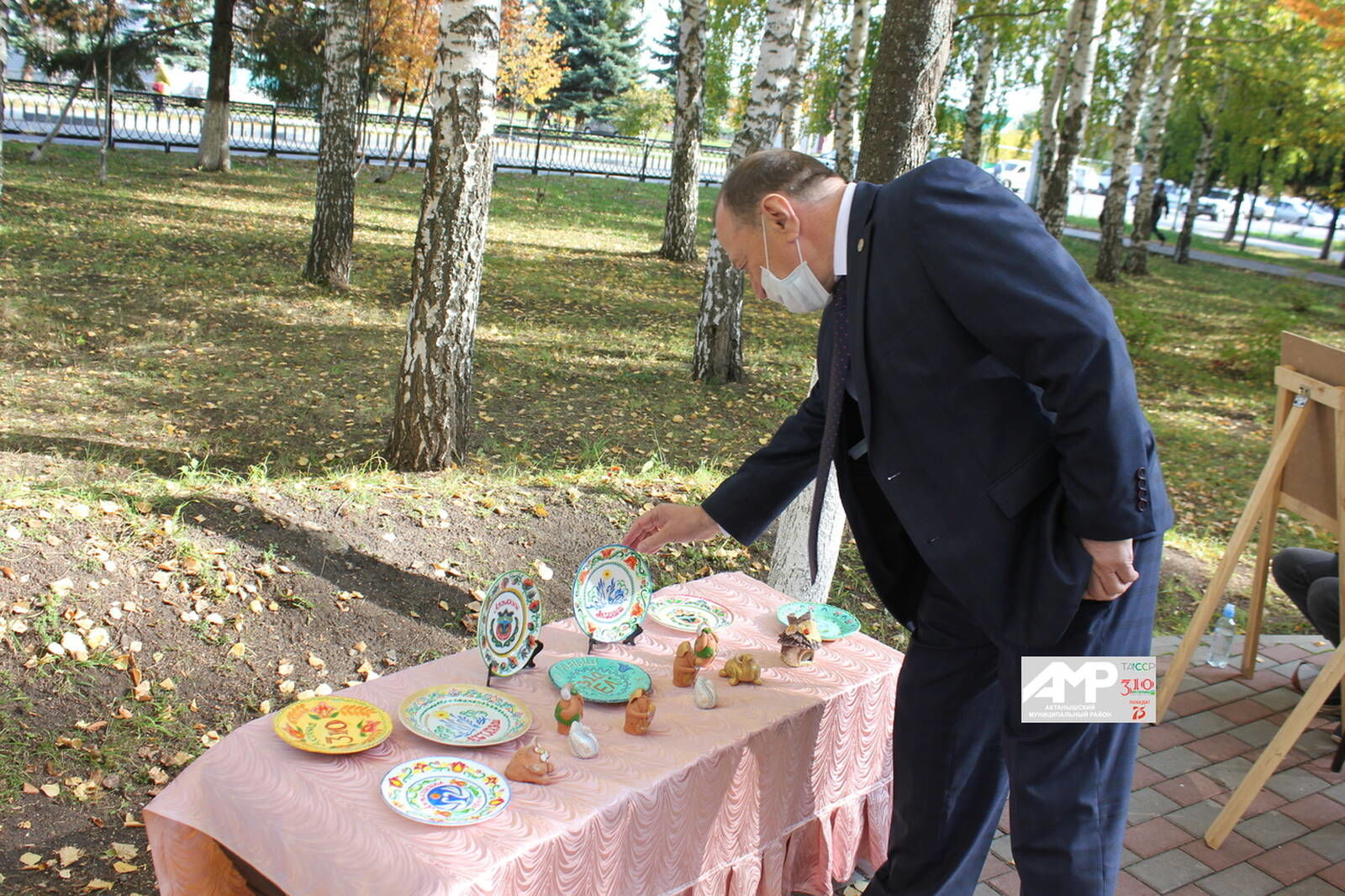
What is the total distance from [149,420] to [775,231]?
5997 millimetres

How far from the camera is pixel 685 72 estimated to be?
1484 centimetres

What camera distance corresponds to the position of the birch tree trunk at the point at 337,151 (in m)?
10.8

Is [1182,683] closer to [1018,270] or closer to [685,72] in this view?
[1018,270]

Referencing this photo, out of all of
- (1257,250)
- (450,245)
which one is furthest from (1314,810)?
(1257,250)

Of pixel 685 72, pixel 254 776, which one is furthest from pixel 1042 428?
pixel 685 72

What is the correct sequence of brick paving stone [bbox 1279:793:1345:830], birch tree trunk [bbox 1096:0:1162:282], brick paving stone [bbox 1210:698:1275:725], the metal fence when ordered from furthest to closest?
the metal fence → birch tree trunk [bbox 1096:0:1162:282] → brick paving stone [bbox 1210:698:1275:725] → brick paving stone [bbox 1279:793:1345:830]

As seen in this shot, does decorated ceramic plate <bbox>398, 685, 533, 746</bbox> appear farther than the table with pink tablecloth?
Yes

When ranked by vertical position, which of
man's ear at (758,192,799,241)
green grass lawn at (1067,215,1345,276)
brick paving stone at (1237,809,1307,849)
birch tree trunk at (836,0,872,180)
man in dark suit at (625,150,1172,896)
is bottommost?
brick paving stone at (1237,809,1307,849)

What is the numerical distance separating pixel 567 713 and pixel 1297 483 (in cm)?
317

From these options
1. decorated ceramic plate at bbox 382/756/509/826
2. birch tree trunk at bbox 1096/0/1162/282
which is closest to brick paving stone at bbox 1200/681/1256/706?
decorated ceramic plate at bbox 382/756/509/826

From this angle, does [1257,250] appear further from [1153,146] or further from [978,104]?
[978,104]

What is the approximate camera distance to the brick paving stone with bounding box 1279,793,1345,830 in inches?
152

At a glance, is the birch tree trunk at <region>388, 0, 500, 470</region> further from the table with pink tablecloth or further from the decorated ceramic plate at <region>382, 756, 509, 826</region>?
the decorated ceramic plate at <region>382, 756, 509, 826</region>

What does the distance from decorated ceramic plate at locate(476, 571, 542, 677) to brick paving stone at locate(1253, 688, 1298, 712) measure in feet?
11.9
